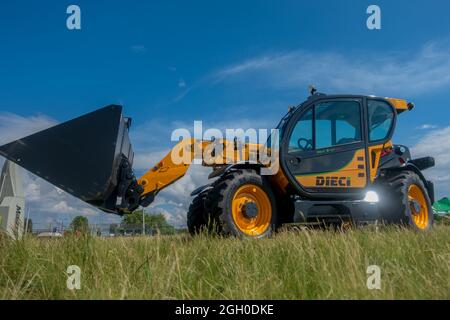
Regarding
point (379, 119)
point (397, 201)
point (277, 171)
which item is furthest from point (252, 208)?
point (379, 119)

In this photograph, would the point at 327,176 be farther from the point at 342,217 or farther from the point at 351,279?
the point at 351,279

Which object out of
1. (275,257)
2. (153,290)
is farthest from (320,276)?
(153,290)

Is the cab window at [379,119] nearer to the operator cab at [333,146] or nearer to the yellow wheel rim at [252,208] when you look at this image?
the operator cab at [333,146]

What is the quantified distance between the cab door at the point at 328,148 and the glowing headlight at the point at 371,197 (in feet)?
0.74

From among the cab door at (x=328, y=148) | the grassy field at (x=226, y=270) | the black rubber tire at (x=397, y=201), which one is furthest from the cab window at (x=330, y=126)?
the grassy field at (x=226, y=270)

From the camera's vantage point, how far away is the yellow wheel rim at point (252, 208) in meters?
6.48

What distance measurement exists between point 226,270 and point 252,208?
10.0 feet

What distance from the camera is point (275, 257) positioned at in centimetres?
395

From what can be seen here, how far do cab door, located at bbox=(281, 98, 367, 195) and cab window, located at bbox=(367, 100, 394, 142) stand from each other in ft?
1.19

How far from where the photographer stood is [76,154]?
6.07 metres

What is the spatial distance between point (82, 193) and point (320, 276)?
418 cm

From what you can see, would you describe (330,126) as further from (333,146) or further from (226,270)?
(226,270)

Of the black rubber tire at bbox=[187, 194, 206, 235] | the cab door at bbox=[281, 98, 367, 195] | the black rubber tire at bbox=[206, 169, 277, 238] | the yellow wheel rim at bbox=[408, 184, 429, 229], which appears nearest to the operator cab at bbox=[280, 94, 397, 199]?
the cab door at bbox=[281, 98, 367, 195]

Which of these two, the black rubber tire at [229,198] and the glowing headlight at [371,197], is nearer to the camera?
the black rubber tire at [229,198]
